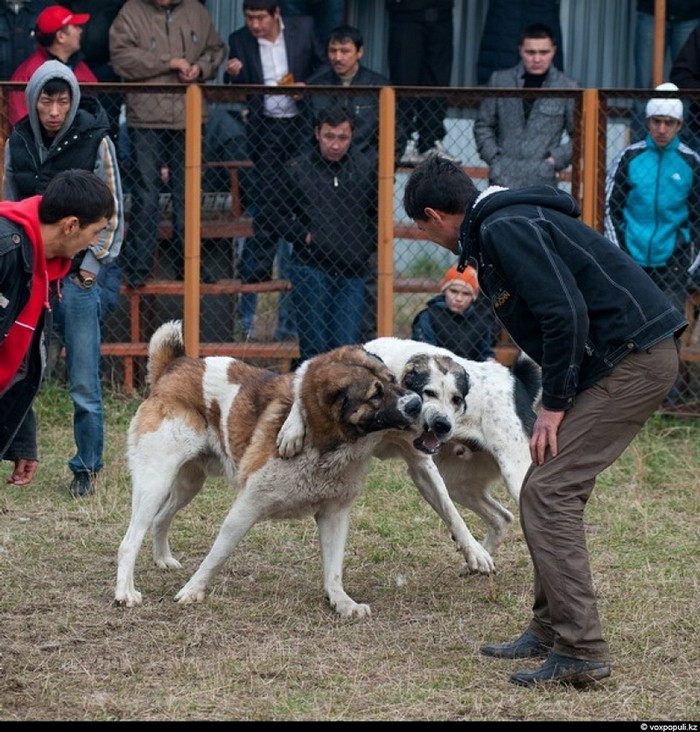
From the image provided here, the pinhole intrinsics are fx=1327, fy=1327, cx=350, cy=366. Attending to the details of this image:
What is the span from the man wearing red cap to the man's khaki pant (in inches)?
230

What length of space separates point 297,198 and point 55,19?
7.07 feet

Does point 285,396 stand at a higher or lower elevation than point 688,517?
higher


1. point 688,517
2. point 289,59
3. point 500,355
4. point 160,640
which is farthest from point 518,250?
point 289,59

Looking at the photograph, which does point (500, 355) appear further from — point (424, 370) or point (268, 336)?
point (424, 370)

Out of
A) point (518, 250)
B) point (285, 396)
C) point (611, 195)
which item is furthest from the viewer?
point (611, 195)

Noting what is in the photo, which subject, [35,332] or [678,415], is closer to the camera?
[35,332]

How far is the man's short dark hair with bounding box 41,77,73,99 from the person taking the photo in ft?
24.8

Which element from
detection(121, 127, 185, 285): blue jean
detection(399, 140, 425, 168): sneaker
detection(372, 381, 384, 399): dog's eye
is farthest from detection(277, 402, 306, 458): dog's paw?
detection(399, 140, 425, 168): sneaker

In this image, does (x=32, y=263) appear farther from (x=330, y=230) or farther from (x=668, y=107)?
(x=668, y=107)

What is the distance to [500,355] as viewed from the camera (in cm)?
952

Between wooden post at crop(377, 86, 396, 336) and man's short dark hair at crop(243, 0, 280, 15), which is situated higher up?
→ man's short dark hair at crop(243, 0, 280, 15)

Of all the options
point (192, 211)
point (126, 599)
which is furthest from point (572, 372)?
point (192, 211)

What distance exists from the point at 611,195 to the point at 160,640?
17.5 ft

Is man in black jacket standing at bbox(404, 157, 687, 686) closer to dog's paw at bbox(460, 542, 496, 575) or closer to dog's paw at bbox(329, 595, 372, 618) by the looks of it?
dog's paw at bbox(329, 595, 372, 618)
